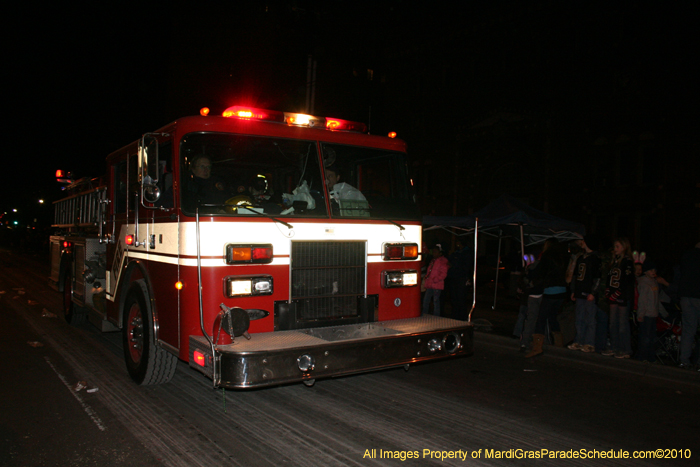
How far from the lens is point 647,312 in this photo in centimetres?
706

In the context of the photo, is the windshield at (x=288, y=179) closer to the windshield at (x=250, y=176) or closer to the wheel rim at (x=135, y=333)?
the windshield at (x=250, y=176)

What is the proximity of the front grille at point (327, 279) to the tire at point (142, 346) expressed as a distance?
158cm

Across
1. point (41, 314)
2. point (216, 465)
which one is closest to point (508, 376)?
point (216, 465)

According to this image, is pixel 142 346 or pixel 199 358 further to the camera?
pixel 142 346

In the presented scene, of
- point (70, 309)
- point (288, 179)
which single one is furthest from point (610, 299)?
point (70, 309)

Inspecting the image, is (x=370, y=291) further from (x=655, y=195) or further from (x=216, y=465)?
(x=655, y=195)

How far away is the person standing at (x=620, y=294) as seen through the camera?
7137 mm

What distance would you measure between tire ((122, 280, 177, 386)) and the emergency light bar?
2.04 meters

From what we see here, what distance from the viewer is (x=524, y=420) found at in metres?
4.83

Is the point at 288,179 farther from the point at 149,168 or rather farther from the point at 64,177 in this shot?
the point at 64,177

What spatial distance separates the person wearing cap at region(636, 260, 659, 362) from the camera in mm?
7047

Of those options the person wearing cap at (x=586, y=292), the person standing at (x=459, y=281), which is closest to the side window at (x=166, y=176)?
the person wearing cap at (x=586, y=292)

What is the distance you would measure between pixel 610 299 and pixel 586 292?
35 centimetres

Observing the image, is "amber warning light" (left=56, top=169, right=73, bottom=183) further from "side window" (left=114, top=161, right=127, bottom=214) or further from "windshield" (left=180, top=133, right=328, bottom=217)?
"windshield" (left=180, top=133, right=328, bottom=217)
